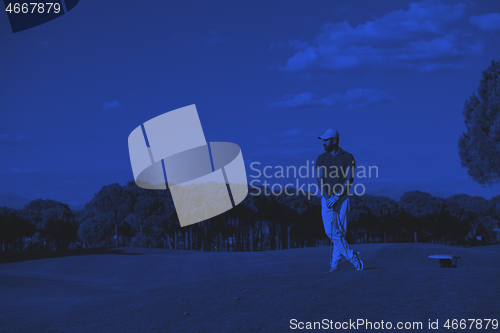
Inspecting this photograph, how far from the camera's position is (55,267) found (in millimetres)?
44062

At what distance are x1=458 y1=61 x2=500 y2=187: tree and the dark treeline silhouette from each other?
3798 centimetres

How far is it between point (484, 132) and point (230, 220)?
48.6 m

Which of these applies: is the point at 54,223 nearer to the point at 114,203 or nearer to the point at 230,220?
the point at 114,203

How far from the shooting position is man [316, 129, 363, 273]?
12773 millimetres

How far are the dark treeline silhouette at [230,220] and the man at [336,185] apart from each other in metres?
62.7

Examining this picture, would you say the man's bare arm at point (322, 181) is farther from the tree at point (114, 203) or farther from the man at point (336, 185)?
the tree at point (114, 203)

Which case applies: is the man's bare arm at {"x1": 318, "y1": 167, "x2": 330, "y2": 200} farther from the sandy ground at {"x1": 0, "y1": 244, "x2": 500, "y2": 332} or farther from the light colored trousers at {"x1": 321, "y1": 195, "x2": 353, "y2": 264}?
the sandy ground at {"x1": 0, "y1": 244, "x2": 500, "y2": 332}

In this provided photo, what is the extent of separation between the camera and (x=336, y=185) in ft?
41.9

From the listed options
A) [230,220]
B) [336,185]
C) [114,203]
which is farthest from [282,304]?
[230,220]

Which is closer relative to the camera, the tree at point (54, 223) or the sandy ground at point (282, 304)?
the sandy ground at point (282, 304)

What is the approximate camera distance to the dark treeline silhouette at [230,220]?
3054 inches

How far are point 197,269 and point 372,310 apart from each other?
107 feet

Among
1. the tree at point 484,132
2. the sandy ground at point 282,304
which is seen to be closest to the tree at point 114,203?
the tree at point 484,132

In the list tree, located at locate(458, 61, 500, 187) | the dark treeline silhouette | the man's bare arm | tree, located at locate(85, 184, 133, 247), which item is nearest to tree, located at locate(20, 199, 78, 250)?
the dark treeline silhouette
